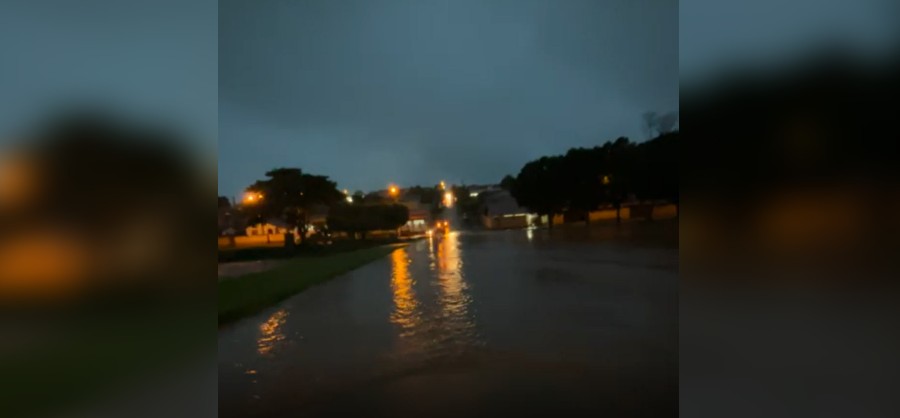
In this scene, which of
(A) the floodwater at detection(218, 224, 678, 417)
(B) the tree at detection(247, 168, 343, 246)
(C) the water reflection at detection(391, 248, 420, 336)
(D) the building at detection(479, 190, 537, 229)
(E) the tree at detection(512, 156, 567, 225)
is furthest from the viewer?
(D) the building at detection(479, 190, 537, 229)

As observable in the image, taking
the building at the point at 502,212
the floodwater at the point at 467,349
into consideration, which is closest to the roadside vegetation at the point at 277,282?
the floodwater at the point at 467,349

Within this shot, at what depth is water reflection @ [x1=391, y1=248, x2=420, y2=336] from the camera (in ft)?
17.0

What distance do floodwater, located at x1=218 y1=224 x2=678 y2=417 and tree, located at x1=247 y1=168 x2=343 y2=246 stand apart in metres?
1.92

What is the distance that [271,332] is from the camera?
16.8ft

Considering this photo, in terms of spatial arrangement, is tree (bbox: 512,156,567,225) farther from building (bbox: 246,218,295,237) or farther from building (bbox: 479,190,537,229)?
building (bbox: 246,218,295,237)

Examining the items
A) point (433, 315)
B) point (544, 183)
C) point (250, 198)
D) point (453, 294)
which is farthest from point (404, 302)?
point (544, 183)

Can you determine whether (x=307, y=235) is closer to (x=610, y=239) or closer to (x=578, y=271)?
(x=578, y=271)

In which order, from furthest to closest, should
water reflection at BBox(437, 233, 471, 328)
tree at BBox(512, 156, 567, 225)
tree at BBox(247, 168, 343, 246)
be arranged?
1. tree at BBox(512, 156, 567, 225)
2. tree at BBox(247, 168, 343, 246)
3. water reflection at BBox(437, 233, 471, 328)

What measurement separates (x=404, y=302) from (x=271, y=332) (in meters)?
1.96

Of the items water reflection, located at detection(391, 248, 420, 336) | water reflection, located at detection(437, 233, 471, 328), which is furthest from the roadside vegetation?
water reflection, located at detection(437, 233, 471, 328)

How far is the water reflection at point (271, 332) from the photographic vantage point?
4.50 m

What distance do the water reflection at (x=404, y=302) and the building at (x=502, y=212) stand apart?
10.5 feet

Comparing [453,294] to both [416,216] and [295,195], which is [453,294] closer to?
[295,195]

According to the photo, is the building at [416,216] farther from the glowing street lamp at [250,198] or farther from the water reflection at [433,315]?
the glowing street lamp at [250,198]
